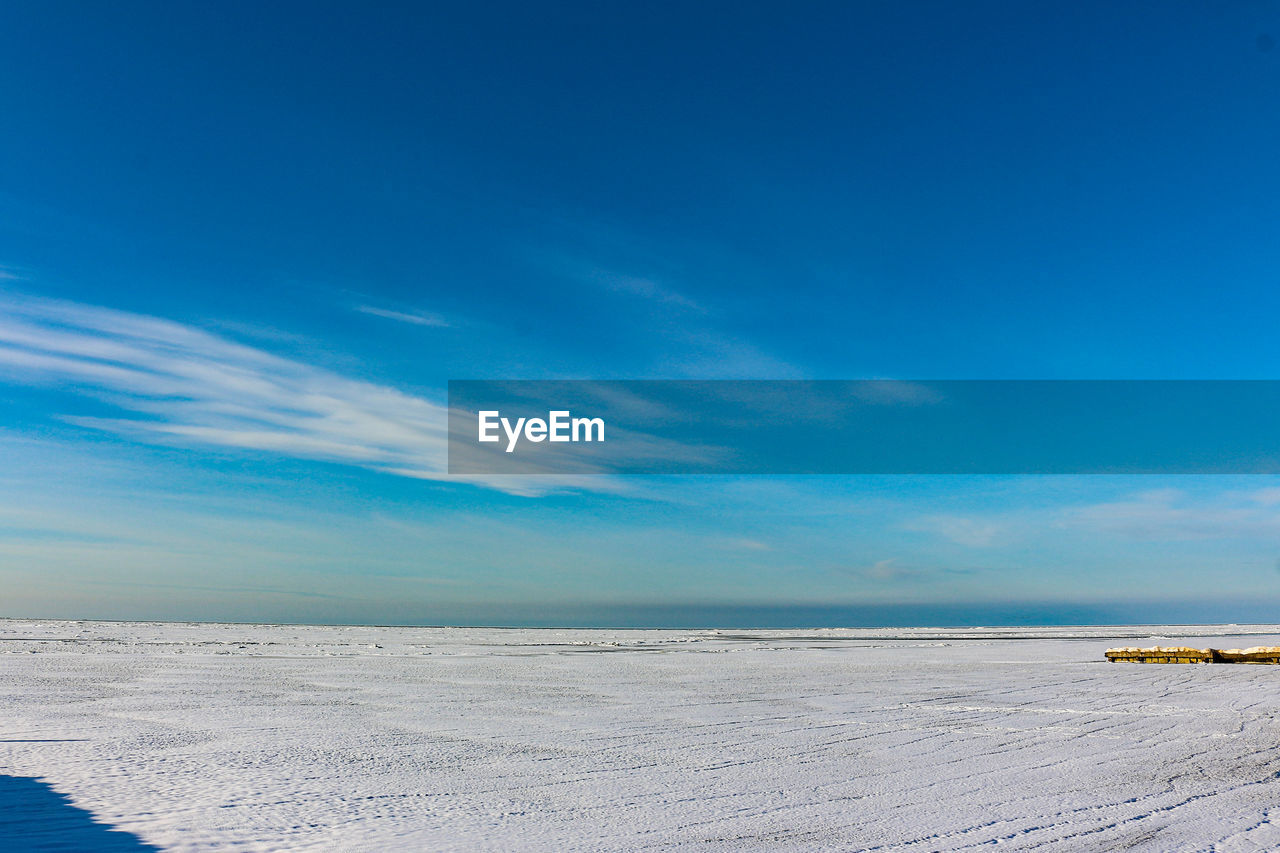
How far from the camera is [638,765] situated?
48.2ft

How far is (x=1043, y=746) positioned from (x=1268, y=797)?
452 cm

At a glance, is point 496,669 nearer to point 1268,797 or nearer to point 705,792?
point 705,792

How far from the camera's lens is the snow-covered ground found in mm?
10445

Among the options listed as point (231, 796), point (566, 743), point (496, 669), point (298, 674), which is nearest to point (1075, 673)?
point (496, 669)

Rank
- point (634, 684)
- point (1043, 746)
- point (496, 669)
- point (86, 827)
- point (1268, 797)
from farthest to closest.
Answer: point (496, 669), point (634, 684), point (1043, 746), point (1268, 797), point (86, 827)

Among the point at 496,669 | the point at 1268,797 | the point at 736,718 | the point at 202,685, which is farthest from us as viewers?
the point at 496,669

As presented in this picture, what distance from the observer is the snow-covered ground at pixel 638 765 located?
10.4 metres

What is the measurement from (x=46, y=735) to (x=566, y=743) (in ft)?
33.4

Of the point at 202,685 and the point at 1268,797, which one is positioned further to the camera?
the point at 202,685

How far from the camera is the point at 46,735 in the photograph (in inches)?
678

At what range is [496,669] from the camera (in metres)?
37.3

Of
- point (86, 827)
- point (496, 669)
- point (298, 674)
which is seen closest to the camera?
point (86, 827)

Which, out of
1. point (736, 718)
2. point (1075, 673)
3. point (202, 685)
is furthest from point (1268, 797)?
point (202, 685)

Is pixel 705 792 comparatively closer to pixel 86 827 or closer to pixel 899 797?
pixel 899 797
